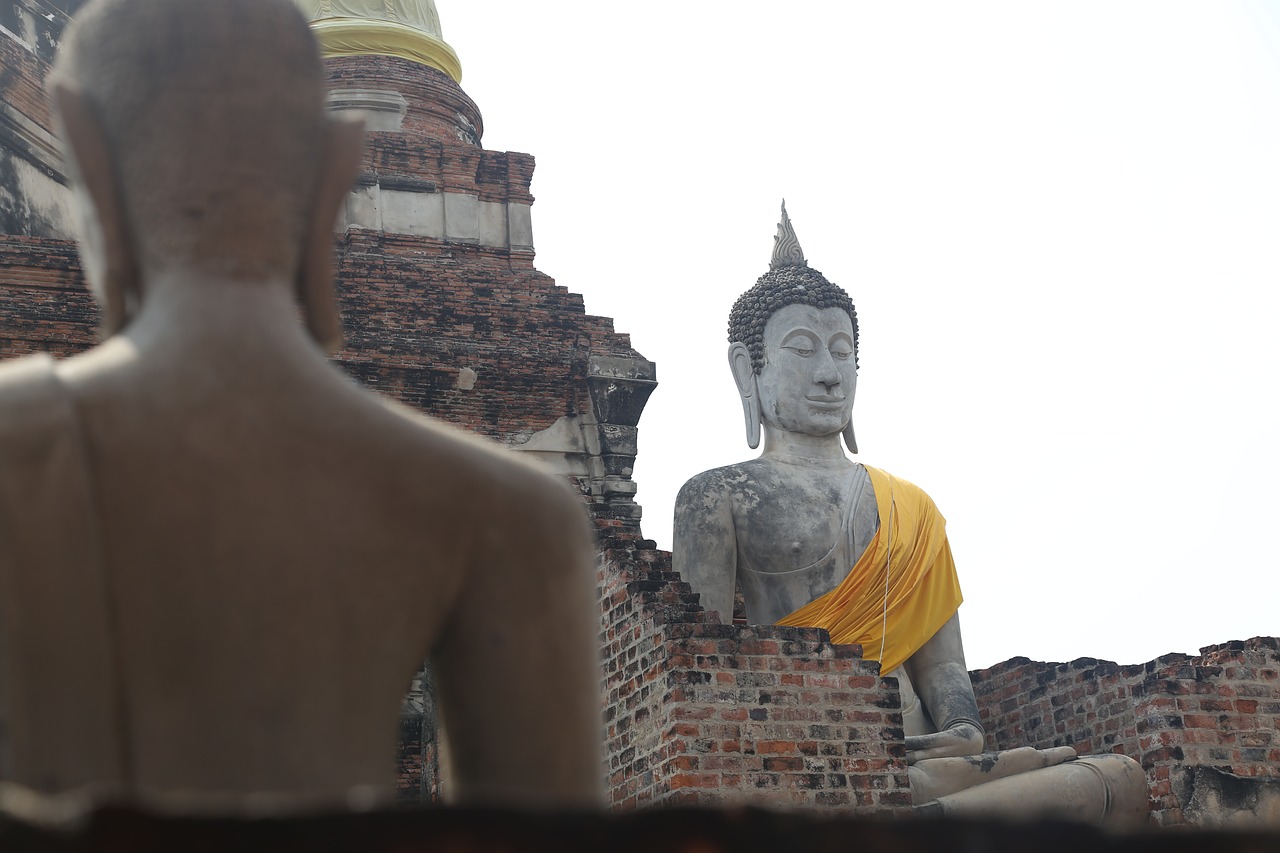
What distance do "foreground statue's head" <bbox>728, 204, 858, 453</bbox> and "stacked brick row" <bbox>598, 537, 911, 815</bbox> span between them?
1947mm

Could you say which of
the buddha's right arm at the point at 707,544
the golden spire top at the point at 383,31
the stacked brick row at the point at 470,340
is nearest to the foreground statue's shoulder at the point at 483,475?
the buddha's right arm at the point at 707,544

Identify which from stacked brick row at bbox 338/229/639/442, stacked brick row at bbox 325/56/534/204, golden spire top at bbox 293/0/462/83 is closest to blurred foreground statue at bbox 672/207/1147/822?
stacked brick row at bbox 338/229/639/442

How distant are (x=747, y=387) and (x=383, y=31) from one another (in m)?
10.2

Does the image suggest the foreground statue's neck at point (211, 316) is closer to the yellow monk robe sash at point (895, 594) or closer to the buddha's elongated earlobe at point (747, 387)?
the yellow monk robe sash at point (895, 594)

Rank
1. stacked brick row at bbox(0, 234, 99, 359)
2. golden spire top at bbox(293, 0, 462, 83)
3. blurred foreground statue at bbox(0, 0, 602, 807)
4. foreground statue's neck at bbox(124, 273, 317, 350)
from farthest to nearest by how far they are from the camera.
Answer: golden spire top at bbox(293, 0, 462, 83) → stacked brick row at bbox(0, 234, 99, 359) → foreground statue's neck at bbox(124, 273, 317, 350) → blurred foreground statue at bbox(0, 0, 602, 807)

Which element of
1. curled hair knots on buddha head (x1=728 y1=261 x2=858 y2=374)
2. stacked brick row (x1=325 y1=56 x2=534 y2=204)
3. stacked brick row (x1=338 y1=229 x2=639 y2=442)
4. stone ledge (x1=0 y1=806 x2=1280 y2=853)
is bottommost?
stone ledge (x1=0 y1=806 x2=1280 y2=853)

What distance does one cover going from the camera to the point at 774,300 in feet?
30.3

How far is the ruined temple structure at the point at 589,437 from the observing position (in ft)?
23.0

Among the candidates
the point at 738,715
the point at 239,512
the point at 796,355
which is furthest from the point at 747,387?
the point at 239,512

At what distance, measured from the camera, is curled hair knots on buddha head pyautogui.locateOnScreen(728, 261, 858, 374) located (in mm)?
9234

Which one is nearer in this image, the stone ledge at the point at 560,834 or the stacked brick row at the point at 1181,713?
the stone ledge at the point at 560,834

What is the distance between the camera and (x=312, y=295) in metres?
2.32

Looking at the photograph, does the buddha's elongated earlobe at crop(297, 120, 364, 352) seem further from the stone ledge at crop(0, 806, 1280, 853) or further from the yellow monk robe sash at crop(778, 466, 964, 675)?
the yellow monk robe sash at crop(778, 466, 964, 675)

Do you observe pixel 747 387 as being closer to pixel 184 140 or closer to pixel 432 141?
pixel 184 140
